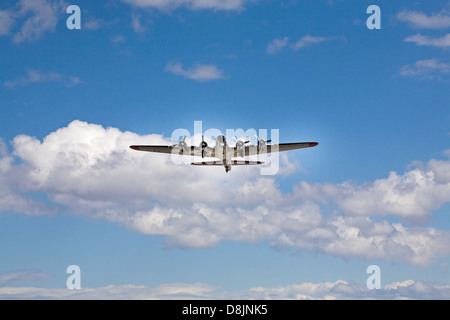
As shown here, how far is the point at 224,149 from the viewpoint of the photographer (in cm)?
9188

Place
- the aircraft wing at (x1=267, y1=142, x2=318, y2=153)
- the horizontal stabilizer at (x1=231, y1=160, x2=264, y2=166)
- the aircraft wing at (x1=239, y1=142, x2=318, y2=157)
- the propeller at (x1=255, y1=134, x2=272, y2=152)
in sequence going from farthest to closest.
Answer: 1. the aircraft wing at (x1=239, y1=142, x2=318, y2=157)
2. the aircraft wing at (x1=267, y1=142, x2=318, y2=153)
3. the propeller at (x1=255, y1=134, x2=272, y2=152)
4. the horizontal stabilizer at (x1=231, y1=160, x2=264, y2=166)

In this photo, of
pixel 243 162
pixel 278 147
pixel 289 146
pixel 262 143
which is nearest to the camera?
pixel 243 162

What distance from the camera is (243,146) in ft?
308

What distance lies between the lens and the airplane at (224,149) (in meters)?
91.8

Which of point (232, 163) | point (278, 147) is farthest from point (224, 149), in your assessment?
point (278, 147)

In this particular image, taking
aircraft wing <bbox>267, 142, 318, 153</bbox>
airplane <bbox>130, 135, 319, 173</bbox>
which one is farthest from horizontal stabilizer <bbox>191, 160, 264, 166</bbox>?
aircraft wing <bbox>267, 142, 318, 153</bbox>

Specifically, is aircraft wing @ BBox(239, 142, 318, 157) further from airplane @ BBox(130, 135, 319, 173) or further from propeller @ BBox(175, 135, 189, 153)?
propeller @ BBox(175, 135, 189, 153)

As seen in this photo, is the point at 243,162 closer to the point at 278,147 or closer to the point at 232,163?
the point at 232,163

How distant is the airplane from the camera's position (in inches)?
3612
